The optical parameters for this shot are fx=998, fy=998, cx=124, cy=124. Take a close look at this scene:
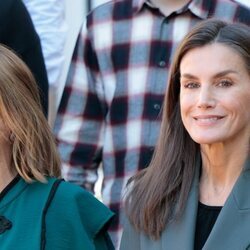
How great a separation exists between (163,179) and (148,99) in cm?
81

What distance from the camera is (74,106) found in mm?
4598

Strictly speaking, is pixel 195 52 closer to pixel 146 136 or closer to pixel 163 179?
pixel 163 179

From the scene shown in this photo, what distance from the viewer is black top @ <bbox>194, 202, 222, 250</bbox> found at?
3.49 m

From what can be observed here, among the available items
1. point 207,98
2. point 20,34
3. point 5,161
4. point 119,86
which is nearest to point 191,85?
point 207,98

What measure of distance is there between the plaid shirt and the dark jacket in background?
0.77 feet

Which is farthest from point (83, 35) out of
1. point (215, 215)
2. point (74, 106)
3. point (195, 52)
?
point (215, 215)

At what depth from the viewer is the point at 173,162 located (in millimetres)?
3688

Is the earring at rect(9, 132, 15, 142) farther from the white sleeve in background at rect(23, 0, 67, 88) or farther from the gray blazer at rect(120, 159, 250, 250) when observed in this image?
the white sleeve in background at rect(23, 0, 67, 88)

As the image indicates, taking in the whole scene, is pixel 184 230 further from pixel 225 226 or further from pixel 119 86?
pixel 119 86

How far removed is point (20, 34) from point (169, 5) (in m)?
0.67

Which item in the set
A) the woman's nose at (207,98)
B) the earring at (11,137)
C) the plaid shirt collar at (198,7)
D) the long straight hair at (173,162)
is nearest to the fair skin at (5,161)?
the earring at (11,137)

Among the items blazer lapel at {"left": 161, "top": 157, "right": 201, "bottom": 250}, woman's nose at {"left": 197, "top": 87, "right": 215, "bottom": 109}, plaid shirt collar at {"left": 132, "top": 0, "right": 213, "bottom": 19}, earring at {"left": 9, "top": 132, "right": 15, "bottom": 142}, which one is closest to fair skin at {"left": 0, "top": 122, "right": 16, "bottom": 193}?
earring at {"left": 9, "top": 132, "right": 15, "bottom": 142}

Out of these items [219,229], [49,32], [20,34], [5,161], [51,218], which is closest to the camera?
[219,229]

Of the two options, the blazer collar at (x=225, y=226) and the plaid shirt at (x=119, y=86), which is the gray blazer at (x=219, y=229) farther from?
the plaid shirt at (x=119, y=86)
